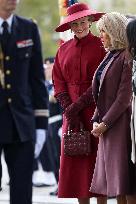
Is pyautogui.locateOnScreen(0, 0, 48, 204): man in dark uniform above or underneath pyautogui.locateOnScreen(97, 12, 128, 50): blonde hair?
underneath

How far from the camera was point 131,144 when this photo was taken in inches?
283

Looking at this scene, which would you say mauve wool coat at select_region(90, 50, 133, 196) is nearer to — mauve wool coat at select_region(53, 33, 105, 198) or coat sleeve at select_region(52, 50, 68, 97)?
mauve wool coat at select_region(53, 33, 105, 198)

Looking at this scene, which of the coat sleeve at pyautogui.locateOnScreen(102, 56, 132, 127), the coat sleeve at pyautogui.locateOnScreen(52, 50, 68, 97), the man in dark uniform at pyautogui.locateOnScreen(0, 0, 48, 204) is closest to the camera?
the coat sleeve at pyautogui.locateOnScreen(102, 56, 132, 127)

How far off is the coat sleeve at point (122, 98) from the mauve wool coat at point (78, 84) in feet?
1.82

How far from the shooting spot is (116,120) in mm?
7211

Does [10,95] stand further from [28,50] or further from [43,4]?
[43,4]

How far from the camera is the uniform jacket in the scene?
7238 mm

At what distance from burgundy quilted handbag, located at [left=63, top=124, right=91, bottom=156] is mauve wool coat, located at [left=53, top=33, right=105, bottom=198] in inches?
3.6

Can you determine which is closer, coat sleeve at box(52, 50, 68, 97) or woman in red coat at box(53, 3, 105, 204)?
woman in red coat at box(53, 3, 105, 204)

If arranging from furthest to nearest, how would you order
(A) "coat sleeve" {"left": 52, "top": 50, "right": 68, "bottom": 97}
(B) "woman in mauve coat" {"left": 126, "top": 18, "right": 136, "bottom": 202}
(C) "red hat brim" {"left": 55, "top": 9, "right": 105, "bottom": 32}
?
(A) "coat sleeve" {"left": 52, "top": 50, "right": 68, "bottom": 97} → (C) "red hat brim" {"left": 55, "top": 9, "right": 105, "bottom": 32} → (B) "woman in mauve coat" {"left": 126, "top": 18, "right": 136, "bottom": 202}

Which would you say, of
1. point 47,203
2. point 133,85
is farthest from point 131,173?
point 47,203

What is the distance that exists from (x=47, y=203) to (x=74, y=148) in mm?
2563

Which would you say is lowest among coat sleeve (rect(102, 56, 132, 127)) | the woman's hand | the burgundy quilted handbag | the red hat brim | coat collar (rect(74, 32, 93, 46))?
the burgundy quilted handbag

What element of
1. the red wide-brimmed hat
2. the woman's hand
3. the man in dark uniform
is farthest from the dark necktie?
the woman's hand
